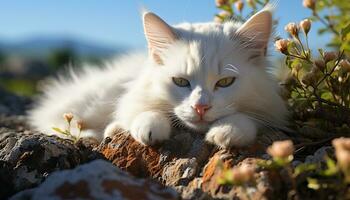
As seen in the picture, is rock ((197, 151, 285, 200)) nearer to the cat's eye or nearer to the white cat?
the white cat

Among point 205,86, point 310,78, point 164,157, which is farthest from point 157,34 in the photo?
point 310,78

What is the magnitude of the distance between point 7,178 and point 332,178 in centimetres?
147

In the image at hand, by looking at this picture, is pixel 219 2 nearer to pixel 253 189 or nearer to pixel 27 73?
pixel 253 189

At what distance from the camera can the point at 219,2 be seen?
10.7ft

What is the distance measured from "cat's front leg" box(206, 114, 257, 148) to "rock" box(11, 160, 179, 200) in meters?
0.51

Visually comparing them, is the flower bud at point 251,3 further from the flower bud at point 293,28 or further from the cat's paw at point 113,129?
the cat's paw at point 113,129

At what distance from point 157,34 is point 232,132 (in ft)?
2.74

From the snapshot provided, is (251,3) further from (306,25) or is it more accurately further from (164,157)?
(164,157)

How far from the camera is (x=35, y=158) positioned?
2408 millimetres

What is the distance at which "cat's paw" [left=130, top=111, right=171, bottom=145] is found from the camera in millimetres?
2479

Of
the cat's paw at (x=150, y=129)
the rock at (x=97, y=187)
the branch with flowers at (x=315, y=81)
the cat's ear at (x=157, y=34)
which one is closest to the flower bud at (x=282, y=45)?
the branch with flowers at (x=315, y=81)

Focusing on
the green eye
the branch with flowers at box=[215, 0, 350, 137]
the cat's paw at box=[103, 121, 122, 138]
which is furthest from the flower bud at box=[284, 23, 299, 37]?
the cat's paw at box=[103, 121, 122, 138]

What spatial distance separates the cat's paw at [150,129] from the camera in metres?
2.48

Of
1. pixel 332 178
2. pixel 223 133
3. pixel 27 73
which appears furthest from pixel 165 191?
pixel 27 73
